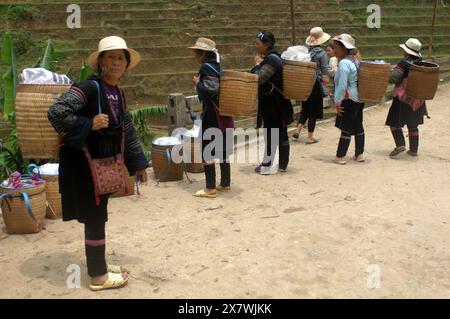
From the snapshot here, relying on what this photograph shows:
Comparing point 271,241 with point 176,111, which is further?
point 176,111

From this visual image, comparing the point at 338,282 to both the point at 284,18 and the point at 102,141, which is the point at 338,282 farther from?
the point at 284,18

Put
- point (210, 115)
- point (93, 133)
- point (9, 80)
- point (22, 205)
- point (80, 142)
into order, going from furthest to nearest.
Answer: point (9, 80) < point (210, 115) < point (22, 205) < point (93, 133) < point (80, 142)

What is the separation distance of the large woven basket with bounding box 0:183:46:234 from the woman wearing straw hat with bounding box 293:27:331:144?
13.7 ft

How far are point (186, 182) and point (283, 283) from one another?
2697mm

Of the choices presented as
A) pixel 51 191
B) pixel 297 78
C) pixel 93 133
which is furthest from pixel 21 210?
pixel 297 78

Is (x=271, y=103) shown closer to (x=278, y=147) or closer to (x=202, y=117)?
(x=278, y=147)

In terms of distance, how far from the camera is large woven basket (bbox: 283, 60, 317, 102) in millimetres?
5727

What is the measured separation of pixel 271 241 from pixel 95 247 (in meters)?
1.46

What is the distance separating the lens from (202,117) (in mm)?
5242

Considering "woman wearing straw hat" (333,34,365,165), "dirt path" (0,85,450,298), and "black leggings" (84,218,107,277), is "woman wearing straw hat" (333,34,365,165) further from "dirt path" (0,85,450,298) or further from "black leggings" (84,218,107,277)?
"black leggings" (84,218,107,277)

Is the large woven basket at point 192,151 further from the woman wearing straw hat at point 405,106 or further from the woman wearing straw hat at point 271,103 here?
the woman wearing straw hat at point 405,106

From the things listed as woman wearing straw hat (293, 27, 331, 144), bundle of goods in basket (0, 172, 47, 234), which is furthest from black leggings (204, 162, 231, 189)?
woman wearing straw hat (293, 27, 331, 144)

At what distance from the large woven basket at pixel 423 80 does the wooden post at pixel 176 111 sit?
286 centimetres
